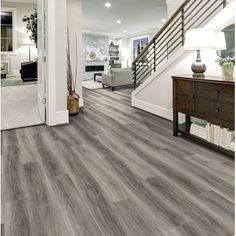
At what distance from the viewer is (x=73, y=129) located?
3.86 metres

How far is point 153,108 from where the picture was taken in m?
4.76

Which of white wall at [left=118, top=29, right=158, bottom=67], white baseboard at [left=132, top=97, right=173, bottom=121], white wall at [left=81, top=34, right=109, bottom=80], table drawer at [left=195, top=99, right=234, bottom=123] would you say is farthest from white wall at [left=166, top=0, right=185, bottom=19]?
white wall at [left=118, top=29, right=158, bottom=67]

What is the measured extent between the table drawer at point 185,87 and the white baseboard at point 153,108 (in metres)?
1.06

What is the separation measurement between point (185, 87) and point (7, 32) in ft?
31.2

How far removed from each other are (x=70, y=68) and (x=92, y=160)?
284cm

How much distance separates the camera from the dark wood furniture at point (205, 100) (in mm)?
2604

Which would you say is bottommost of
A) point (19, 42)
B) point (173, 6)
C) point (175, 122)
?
point (175, 122)

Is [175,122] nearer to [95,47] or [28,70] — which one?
[28,70]

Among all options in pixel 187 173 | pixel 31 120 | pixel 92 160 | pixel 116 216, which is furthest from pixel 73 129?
pixel 116 216

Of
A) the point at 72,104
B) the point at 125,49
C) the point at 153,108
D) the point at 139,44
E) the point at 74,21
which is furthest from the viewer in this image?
the point at 125,49

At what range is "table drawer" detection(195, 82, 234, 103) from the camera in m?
2.57

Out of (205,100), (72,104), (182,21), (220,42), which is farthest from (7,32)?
(205,100)

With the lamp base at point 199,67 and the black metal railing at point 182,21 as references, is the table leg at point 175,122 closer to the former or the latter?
the lamp base at point 199,67

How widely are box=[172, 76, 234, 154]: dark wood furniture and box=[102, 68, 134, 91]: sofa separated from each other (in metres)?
4.89
